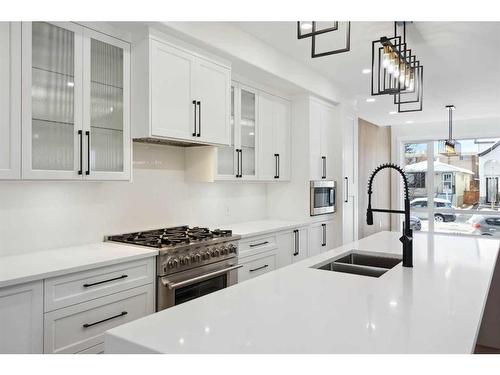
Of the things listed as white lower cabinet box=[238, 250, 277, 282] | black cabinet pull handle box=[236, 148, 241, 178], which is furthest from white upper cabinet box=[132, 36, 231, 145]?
white lower cabinet box=[238, 250, 277, 282]

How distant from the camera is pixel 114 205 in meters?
3.05

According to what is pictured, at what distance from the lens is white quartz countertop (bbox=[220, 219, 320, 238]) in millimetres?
3599

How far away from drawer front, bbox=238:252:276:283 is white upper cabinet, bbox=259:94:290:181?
92 cm

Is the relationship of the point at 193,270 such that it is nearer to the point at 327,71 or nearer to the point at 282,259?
the point at 282,259

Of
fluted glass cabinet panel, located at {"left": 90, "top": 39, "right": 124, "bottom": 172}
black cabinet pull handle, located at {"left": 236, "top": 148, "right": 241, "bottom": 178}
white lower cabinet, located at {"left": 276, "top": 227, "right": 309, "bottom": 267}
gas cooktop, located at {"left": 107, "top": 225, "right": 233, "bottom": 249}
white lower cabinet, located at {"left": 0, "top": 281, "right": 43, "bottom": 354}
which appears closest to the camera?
white lower cabinet, located at {"left": 0, "top": 281, "right": 43, "bottom": 354}

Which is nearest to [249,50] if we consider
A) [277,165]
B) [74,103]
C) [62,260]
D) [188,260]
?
[277,165]

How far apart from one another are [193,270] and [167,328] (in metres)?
1.70

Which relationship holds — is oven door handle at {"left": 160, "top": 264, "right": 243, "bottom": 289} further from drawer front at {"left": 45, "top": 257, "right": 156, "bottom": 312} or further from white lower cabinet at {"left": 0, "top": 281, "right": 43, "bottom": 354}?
white lower cabinet at {"left": 0, "top": 281, "right": 43, "bottom": 354}

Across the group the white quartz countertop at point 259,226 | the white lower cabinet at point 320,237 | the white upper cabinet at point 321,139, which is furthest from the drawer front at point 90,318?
the white upper cabinet at point 321,139

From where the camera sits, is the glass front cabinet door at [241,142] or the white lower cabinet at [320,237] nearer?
the glass front cabinet door at [241,142]

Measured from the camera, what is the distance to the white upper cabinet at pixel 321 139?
15.3 ft

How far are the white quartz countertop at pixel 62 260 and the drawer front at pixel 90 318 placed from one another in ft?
0.73

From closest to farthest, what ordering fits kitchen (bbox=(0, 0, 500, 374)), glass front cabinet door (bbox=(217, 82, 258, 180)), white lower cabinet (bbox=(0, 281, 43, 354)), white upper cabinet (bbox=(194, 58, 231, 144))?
kitchen (bbox=(0, 0, 500, 374)) < white lower cabinet (bbox=(0, 281, 43, 354)) < white upper cabinet (bbox=(194, 58, 231, 144)) < glass front cabinet door (bbox=(217, 82, 258, 180))

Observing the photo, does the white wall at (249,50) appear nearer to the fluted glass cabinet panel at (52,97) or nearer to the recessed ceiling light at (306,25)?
the recessed ceiling light at (306,25)
